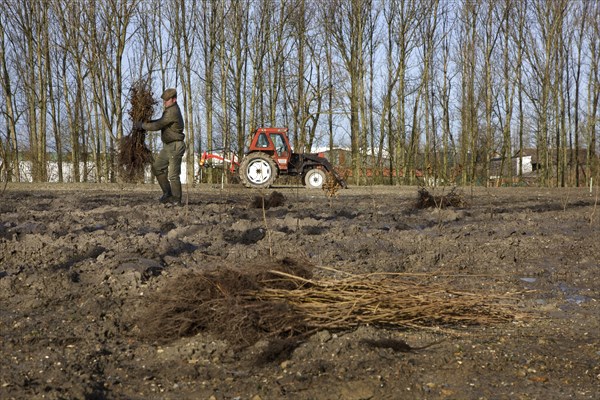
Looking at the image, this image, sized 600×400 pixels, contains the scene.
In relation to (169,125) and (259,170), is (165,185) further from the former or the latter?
(259,170)

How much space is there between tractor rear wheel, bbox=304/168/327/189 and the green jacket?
34.8ft

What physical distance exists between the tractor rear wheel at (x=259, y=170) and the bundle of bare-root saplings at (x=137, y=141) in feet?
28.9

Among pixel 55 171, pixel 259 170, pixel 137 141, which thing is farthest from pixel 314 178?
pixel 55 171

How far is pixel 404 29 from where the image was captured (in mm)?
36344

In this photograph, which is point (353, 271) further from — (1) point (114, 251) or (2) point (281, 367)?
(2) point (281, 367)

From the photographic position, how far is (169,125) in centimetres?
1117

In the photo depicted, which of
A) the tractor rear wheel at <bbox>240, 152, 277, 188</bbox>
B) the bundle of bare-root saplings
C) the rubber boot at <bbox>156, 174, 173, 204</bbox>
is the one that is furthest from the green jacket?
the tractor rear wheel at <bbox>240, 152, 277, 188</bbox>

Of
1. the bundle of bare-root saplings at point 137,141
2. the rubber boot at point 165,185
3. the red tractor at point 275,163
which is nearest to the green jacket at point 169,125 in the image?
the bundle of bare-root saplings at point 137,141

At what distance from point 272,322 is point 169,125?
715 centimetres

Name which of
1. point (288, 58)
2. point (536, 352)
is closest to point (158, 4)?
point (288, 58)

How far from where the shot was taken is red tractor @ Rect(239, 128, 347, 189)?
20625 millimetres

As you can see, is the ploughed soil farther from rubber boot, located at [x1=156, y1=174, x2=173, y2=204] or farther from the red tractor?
the red tractor

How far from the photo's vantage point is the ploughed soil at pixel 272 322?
12.5 ft

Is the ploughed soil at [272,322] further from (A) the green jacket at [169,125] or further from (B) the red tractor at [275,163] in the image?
(B) the red tractor at [275,163]
